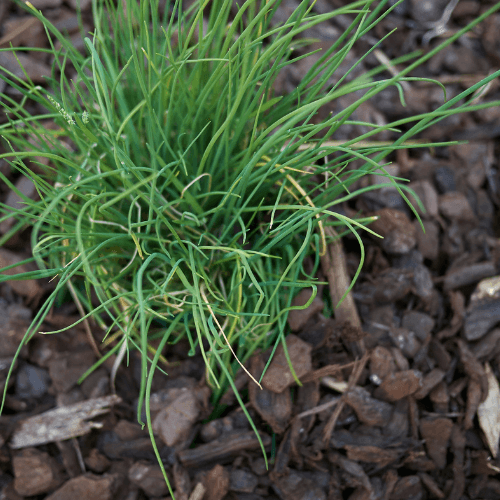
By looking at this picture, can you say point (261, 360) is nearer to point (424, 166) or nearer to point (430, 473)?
point (430, 473)

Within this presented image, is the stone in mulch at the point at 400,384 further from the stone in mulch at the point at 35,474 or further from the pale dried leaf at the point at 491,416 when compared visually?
the stone in mulch at the point at 35,474

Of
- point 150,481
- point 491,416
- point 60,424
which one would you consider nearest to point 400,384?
point 491,416

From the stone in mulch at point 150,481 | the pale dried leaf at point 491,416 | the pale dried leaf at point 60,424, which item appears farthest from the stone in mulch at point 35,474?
the pale dried leaf at point 491,416

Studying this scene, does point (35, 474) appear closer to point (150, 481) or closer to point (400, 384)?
point (150, 481)

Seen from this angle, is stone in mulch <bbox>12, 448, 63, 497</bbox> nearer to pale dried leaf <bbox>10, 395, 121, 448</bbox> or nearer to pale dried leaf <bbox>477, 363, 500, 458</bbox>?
pale dried leaf <bbox>10, 395, 121, 448</bbox>

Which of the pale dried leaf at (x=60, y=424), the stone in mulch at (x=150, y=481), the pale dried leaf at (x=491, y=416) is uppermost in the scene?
the pale dried leaf at (x=60, y=424)

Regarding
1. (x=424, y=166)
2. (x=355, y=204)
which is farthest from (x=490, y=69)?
(x=355, y=204)

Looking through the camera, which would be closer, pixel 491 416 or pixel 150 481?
pixel 150 481

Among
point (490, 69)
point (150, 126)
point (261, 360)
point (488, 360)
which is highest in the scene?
point (150, 126)

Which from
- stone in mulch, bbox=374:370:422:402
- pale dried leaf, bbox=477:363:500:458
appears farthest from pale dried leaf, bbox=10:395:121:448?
pale dried leaf, bbox=477:363:500:458
